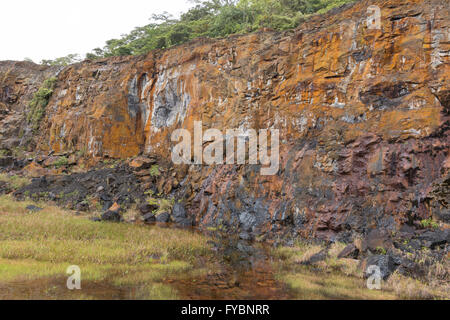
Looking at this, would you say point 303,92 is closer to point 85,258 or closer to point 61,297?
point 85,258

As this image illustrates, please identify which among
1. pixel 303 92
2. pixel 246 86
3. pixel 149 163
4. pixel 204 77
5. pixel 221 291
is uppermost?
pixel 204 77

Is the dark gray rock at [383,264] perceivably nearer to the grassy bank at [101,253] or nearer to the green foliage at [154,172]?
the grassy bank at [101,253]

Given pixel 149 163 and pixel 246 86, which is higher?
pixel 246 86

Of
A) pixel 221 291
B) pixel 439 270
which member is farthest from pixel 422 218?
pixel 221 291

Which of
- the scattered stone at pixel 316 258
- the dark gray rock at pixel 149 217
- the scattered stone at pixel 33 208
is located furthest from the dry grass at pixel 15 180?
the scattered stone at pixel 316 258

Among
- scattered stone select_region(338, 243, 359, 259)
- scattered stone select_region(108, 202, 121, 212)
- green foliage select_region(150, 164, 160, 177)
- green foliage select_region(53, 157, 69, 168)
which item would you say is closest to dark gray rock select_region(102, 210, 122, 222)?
scattered stone select_region(108, 202, 121, 212)

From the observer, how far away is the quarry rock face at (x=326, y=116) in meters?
10.5

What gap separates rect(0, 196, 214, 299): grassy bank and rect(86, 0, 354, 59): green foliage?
1685cm

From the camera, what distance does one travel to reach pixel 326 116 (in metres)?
13.6

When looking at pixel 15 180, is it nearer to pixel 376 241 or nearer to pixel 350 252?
pixel 350 252

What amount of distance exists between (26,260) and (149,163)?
1408 cm

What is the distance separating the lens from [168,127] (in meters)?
22.6

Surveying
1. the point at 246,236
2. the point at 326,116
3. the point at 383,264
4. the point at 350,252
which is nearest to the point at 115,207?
the point at 246,236

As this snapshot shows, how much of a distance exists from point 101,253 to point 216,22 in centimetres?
2355
